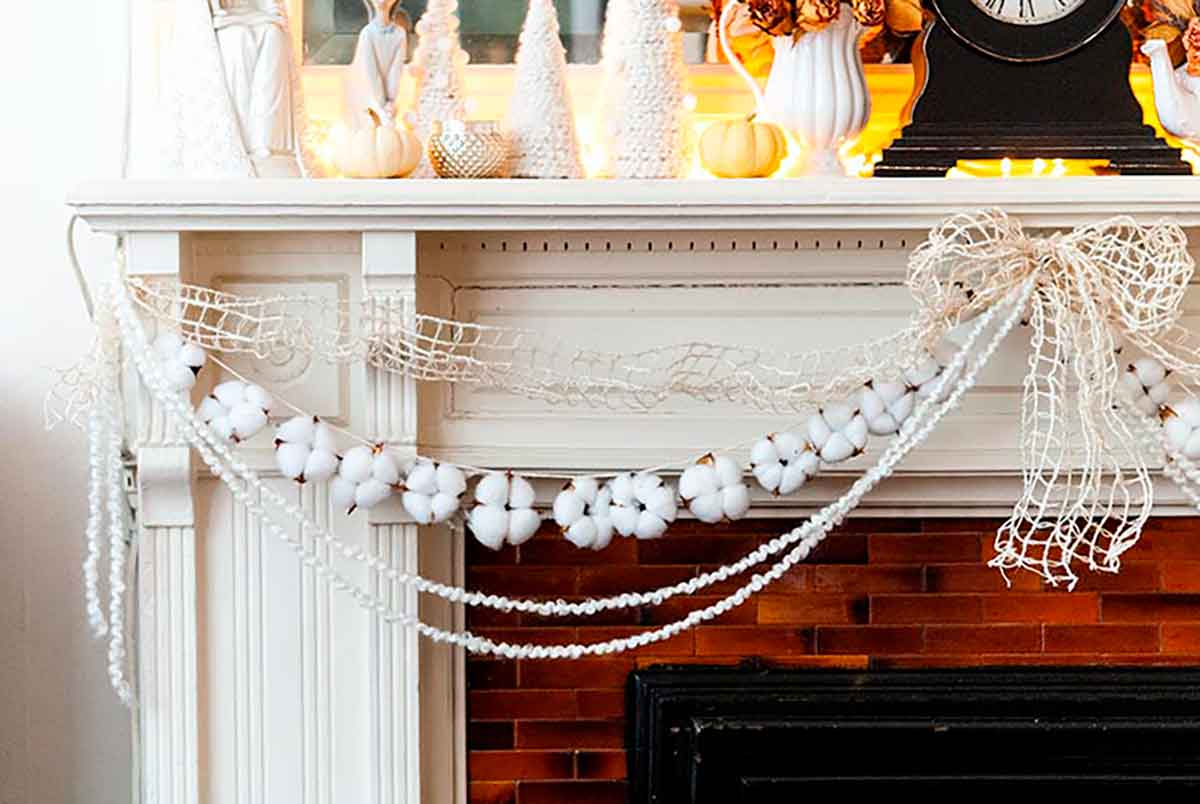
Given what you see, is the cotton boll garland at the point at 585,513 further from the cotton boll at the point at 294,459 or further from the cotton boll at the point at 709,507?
the cotton boll at the point at 294,459

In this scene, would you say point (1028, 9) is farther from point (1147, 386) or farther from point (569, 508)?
point (569, 508)

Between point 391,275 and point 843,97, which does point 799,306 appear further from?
point 391,275

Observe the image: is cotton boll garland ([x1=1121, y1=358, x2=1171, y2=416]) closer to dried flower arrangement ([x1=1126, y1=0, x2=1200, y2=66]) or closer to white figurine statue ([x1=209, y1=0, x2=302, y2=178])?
dried flower arrangement ([x1=1126, y1=0, x2=1200, y2=66])

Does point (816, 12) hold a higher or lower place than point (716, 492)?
higher

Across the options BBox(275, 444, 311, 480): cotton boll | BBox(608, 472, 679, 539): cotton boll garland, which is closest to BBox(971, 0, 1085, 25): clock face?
BBox(608, 472, 679, 539): cotton boll garland

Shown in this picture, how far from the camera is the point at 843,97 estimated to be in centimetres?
153

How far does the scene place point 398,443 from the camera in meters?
1.52

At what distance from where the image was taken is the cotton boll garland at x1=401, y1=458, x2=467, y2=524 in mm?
1472

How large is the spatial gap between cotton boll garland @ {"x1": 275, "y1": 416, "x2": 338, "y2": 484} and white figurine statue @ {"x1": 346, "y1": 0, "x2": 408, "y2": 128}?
1.14 feet

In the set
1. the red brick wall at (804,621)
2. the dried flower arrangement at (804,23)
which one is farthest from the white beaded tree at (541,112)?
the red brick wall at (804,621)

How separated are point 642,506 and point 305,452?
34cm

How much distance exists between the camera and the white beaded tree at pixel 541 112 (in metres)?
1.54

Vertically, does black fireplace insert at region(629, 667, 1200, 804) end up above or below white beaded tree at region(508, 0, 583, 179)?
below

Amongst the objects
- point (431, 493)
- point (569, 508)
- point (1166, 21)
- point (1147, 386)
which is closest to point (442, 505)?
point (431, 493)
